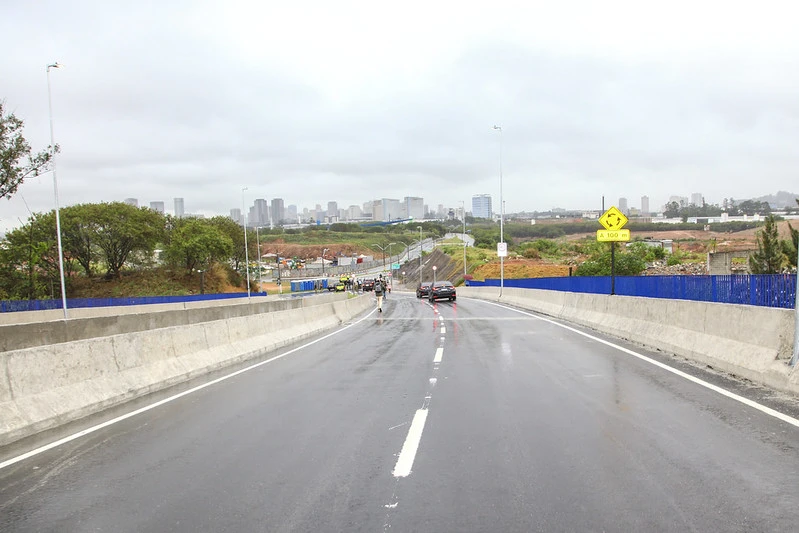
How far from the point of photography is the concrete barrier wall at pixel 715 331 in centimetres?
939

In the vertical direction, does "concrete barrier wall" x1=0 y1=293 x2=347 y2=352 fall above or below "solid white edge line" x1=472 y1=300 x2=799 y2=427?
below

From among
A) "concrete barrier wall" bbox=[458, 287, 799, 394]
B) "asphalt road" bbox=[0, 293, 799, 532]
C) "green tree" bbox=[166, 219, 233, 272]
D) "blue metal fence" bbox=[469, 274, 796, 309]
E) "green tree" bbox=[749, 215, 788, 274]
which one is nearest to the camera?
"asphalt road" bbox=[0, 293, 799, 532]

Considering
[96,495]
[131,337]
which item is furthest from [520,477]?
[131,337]

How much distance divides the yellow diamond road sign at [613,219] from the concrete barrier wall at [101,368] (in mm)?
13462

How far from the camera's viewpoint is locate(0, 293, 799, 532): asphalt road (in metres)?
4.71

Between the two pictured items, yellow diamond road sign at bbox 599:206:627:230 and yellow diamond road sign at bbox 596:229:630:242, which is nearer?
yellow diamond road sign at bbox 596:229:630:242

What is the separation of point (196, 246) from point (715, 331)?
236ft

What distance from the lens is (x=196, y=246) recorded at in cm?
7644

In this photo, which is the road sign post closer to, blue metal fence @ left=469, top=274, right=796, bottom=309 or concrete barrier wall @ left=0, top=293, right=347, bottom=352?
blue metal fence @ left=469, top=274, right=796, bottom=309

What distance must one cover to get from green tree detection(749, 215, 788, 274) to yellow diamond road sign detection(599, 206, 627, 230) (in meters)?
30.9

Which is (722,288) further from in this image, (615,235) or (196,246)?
(196,246)

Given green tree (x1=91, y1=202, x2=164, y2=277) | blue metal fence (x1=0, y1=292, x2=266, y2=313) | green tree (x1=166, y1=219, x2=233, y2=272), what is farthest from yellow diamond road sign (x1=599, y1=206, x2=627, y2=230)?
green tree (x1=91, y1=202, x2=164, y2=277)

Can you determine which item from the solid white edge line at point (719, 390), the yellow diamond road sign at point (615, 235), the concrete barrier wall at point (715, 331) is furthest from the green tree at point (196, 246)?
the solid white edge line at point (719, 390)

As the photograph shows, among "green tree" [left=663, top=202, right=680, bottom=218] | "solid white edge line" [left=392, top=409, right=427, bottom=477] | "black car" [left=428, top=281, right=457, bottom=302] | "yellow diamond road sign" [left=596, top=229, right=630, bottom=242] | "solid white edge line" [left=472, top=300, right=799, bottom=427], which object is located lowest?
"black car" [left=428, top=281, right=457, bottom=302]
